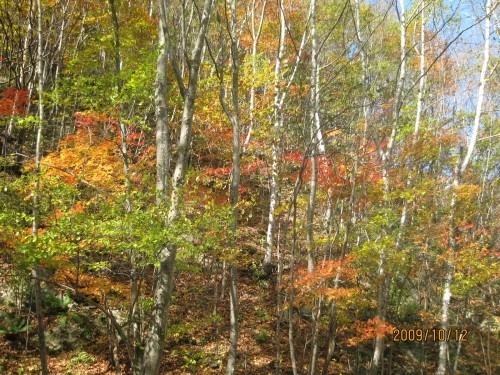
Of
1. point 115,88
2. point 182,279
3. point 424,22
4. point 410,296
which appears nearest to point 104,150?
point 115,88

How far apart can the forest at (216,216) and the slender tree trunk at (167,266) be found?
27 mm

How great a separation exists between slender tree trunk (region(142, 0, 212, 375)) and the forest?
3 centimetres

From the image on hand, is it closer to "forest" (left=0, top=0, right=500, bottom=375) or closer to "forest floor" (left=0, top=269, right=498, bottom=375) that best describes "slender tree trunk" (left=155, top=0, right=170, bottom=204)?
"forest" (left=0, top=0, right=500, bottom=375)

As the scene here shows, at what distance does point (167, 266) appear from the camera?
5.67 metres

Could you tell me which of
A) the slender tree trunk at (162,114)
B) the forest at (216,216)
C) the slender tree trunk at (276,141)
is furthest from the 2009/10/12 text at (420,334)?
the slender tree trunk at (162,114)

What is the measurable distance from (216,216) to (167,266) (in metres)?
1.07

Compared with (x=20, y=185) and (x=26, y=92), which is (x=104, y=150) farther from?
(x=26, y=92)

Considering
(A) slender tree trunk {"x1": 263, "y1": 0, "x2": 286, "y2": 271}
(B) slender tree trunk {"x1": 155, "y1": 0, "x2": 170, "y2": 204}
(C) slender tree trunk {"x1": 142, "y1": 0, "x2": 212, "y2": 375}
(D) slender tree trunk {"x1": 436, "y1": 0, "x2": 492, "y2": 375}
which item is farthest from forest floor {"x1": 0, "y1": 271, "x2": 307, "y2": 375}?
(D) slender tree trunk {"x1": 436, "y1": 0, "x2": 492, "y2": 375}

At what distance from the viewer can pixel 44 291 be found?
9.45 meters

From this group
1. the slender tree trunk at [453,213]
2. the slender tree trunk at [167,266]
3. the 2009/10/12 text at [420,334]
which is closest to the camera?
the slender tree trunk at [167,266]

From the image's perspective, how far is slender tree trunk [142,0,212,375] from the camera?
5.43 m

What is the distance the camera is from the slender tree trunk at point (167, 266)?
5.43 meters

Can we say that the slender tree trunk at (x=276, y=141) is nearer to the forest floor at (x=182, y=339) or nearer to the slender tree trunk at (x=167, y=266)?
the forest floor at (x=182, y=339)

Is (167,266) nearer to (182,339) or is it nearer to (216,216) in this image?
(216,216)
